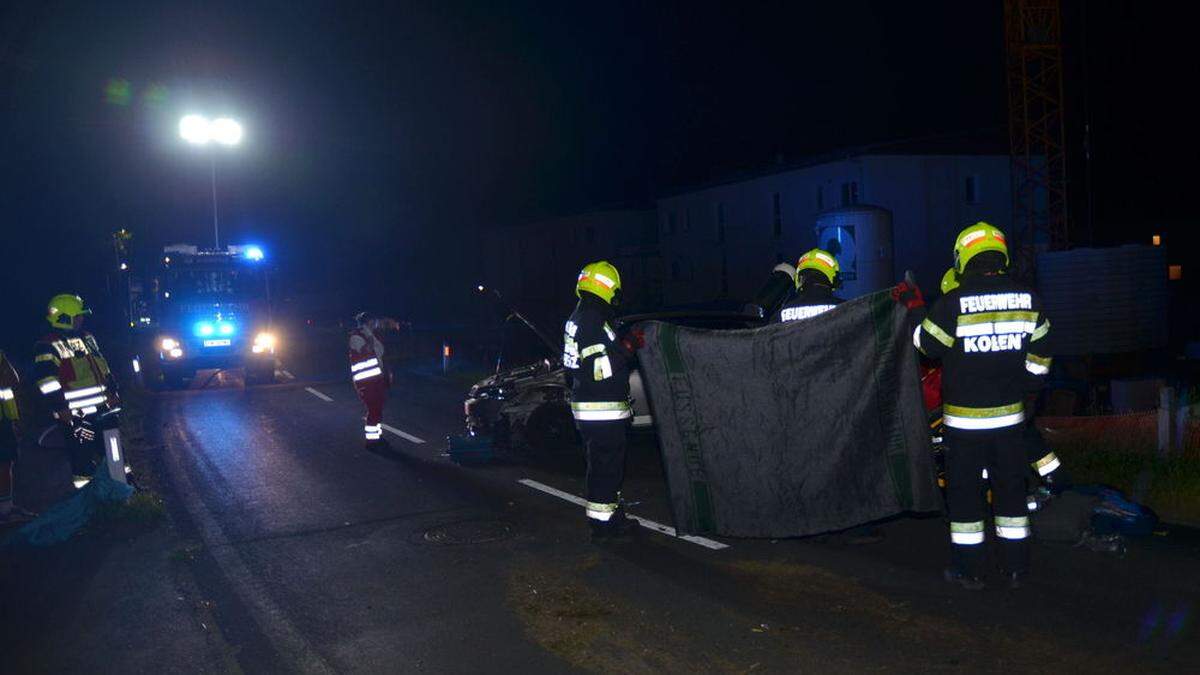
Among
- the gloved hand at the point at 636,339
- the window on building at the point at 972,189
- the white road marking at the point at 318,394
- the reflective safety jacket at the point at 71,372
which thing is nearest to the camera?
the gloved hand at the point at 636,339

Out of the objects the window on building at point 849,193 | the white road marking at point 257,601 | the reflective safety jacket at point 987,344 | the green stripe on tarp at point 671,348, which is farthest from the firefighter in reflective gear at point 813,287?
the window on building at point 849,193

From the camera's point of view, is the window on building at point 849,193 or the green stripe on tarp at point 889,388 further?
the window on building at point 849,193

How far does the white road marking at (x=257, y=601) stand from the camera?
5.26 meters

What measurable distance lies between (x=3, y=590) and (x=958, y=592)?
6.34 meters

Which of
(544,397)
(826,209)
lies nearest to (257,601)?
(544,397)

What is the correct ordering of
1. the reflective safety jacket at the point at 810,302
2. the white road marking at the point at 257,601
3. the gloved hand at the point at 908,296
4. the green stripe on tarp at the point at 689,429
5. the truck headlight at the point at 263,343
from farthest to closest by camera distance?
the truck headlight at the point at 263,343 → the reflective safety jacket at the point at 810,302 → the green stripe on tarp at the point at 689,429 → the gloved hand at the point at 908,296 → the white road marking at the point at 257,601

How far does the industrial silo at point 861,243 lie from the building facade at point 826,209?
255 cm

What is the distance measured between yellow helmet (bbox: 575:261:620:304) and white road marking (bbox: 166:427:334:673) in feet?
10.1

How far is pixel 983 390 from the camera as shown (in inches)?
226

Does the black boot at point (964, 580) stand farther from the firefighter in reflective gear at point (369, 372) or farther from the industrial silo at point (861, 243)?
the industrial silo at point (861, 243)

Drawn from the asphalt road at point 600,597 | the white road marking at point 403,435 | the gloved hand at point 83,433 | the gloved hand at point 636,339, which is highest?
the gloved hand at point 636,339

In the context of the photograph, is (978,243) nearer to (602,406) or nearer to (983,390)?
(983,390)

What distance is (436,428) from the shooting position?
45.2 feet

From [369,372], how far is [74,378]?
358 cm
